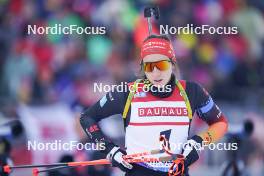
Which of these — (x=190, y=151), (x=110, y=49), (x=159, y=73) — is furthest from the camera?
(x=110, y=49)

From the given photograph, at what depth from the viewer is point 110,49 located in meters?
5.04

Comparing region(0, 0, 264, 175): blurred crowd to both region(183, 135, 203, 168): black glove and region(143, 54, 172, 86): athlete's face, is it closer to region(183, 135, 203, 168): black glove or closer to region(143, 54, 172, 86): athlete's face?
region(143, 54, 172, 86): athlete's face

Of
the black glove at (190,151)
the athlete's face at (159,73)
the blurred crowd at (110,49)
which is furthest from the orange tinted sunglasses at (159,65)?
the blurred crowd at (110,49)

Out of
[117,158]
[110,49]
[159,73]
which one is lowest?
[117,158]

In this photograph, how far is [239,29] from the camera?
5.23 m

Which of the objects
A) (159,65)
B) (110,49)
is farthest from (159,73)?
(110,49)

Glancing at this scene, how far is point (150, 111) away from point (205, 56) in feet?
5.42

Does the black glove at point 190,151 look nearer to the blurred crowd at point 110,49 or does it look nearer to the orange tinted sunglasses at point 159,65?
the orange tinted sunglasses at point 159,65

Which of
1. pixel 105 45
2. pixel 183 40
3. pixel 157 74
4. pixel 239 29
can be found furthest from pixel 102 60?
pixel 157 74

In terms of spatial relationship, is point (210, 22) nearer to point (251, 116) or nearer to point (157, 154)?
point (251, 116)

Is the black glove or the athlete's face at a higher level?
the athlete's face

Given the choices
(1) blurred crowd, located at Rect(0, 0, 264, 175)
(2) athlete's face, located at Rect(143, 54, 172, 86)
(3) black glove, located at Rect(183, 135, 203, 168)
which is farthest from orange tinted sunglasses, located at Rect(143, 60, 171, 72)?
(1) blurred crowd, located at Rect(0, 0, 264, 175)

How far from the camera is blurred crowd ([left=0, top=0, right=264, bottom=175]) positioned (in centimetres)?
489

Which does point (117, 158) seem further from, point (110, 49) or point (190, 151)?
point (110, 49)
